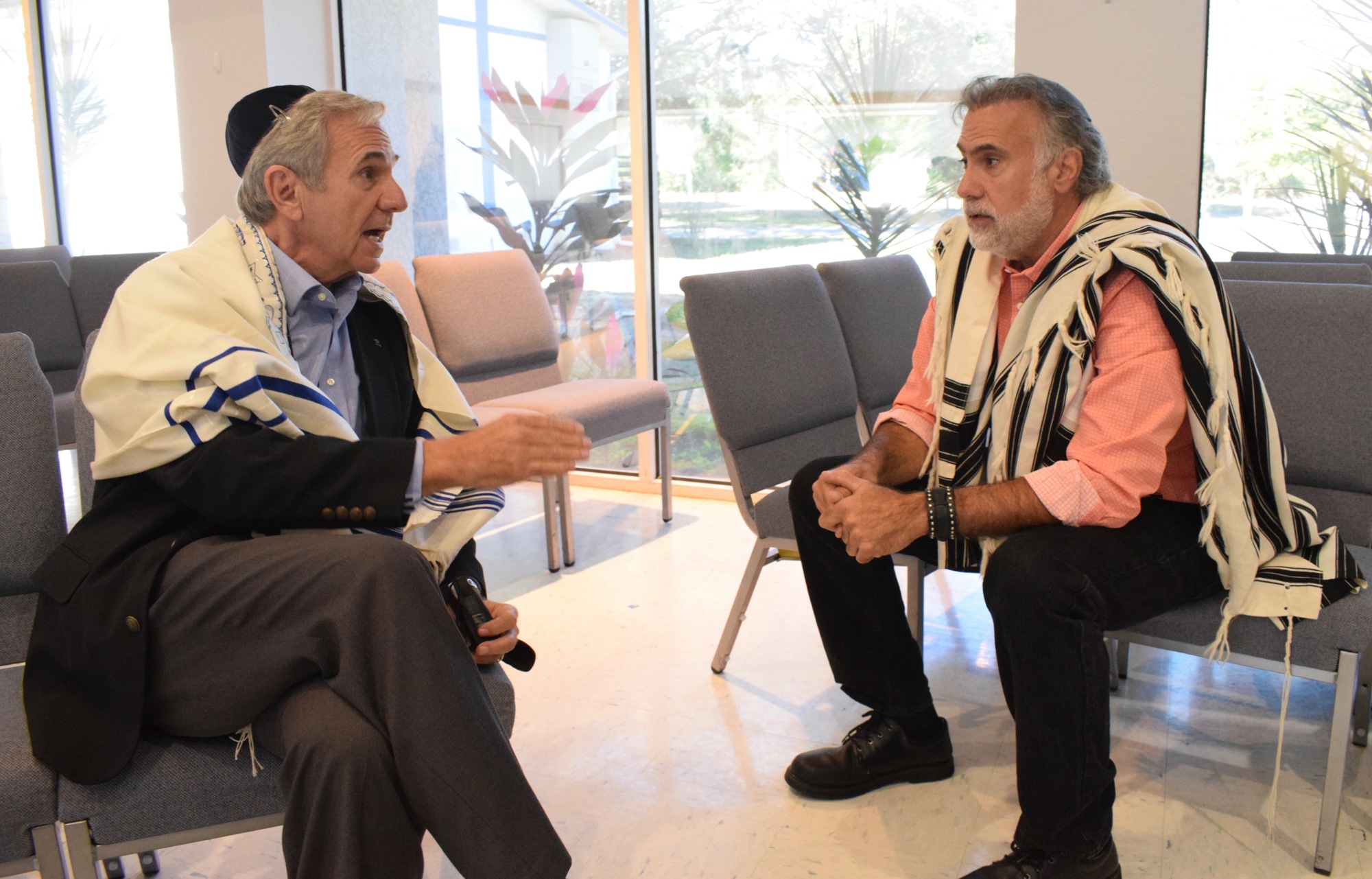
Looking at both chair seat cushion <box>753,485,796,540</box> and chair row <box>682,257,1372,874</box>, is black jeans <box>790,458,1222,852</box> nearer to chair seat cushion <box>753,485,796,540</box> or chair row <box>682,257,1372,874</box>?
chair row <box>682,257,1372,874</box>

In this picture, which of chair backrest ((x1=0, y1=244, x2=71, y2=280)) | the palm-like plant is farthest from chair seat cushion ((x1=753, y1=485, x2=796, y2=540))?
chair backrest ((x1=0, y1=244, x2=71, y2=280))

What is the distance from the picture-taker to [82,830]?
1.22 metres


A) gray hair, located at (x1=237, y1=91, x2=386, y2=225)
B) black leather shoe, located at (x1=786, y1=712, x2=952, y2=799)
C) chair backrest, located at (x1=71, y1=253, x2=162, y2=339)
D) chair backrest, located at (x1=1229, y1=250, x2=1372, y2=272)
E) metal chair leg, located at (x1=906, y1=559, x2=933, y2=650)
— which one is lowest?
black leather shoe, located at (x1=786, y1=712, x2=952, y2=799)

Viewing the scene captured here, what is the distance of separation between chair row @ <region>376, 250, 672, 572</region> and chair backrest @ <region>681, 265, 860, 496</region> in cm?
90

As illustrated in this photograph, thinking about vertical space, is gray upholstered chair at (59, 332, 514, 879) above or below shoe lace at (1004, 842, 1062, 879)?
above

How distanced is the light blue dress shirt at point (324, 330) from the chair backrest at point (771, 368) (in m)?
0.84

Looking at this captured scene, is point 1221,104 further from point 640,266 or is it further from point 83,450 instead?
point 83,450

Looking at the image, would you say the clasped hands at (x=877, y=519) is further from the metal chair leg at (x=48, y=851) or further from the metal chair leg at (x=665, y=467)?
the metal chair leg at (x=665, y=467)

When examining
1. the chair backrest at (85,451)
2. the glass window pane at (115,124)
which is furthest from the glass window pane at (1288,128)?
the glass window pane at (115,124)

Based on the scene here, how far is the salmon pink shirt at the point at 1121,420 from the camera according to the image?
5.42 feet

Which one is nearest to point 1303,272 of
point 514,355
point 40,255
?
point 514,355

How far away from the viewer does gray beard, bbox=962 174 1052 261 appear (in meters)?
1.88

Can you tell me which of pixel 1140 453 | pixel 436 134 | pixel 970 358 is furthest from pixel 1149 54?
pixel 436 134

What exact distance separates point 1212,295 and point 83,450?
1687mm
